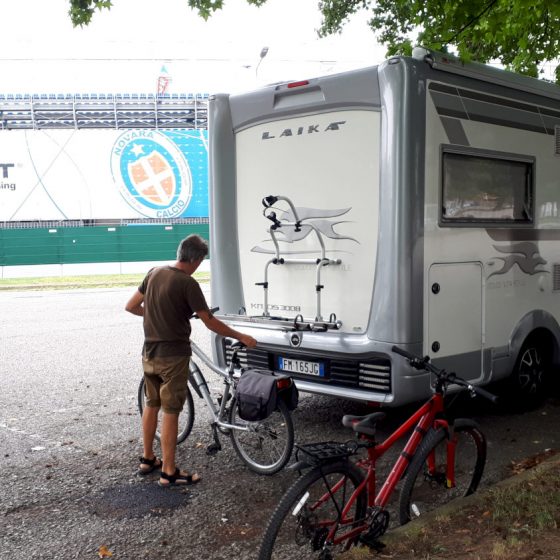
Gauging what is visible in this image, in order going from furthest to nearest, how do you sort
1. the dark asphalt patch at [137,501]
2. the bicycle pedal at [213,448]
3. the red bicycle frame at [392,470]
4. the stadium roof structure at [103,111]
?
A: the stadium roof structure at [103,111], the bicycle pedal at [213,448], the dark asphalt patch at [137,501], the red bicycle frame at [392,470]

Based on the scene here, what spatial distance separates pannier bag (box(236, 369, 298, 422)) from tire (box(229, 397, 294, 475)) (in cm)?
11

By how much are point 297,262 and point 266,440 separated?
1.58 metres

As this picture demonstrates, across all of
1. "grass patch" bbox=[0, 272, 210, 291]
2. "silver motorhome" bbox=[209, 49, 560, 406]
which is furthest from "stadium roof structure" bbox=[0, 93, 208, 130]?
"silver motorhome" bbox=[209, 49, 560, 406]

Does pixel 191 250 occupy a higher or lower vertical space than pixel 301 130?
lower

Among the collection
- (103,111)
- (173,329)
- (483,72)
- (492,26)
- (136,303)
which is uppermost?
(103,111)

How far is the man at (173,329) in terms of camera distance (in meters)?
5.00

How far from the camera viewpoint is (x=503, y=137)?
6238mm

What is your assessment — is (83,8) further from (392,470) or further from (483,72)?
(392,470)

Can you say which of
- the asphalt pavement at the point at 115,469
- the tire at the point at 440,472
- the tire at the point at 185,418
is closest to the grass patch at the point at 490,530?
the tire at the point at 440,472

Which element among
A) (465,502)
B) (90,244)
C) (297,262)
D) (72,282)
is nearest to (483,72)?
(297,262)

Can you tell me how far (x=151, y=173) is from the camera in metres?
45.6

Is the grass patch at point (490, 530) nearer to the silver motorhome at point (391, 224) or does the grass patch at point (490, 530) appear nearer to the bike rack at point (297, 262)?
the silver motorhome at point (391, 224)

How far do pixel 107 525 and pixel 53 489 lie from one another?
2.68 feet

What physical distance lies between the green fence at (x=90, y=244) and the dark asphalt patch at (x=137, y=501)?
23.2 metres
